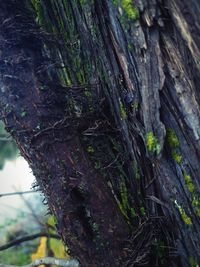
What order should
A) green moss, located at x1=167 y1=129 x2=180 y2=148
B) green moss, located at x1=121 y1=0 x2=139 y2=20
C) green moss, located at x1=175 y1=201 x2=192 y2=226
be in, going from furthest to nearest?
green moss, located at x1=175 y1=201 x2=192 y2=226, green moss, located at x1=167 y1=129 x2=180 y2=148, green moss, located at x1=121 y1=0 x2=139 y2=20

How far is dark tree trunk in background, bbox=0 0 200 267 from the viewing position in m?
1.60

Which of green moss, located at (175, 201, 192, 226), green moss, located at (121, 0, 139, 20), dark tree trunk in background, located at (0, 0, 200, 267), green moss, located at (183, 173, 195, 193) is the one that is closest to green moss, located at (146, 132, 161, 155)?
dark tree trunk in background, located at (0, 0, 200, 267)

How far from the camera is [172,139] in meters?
1.70

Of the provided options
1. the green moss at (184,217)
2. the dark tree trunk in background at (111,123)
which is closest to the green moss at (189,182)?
the dark tree trunk in background at (111,123)

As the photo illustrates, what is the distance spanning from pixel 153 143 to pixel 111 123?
38cm

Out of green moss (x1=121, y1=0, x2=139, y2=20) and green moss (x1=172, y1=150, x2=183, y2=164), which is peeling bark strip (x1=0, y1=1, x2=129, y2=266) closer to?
green moss (x1=172, y1=150, x2=183, y2=164)

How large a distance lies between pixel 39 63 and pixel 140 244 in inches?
43.1

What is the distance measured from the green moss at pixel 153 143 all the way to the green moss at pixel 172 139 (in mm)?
57

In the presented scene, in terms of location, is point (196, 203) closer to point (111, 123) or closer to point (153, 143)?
point (153, 143)

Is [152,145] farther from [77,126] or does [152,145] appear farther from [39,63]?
[39,63]

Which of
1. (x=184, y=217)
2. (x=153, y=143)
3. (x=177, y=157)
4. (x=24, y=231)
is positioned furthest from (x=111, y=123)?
(x=24, y=231)

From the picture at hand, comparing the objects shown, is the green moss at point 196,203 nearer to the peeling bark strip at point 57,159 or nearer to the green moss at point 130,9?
the peeling bark strip at point 57,159

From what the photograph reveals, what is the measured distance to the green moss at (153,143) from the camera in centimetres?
Result: 173

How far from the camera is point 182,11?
144cm
